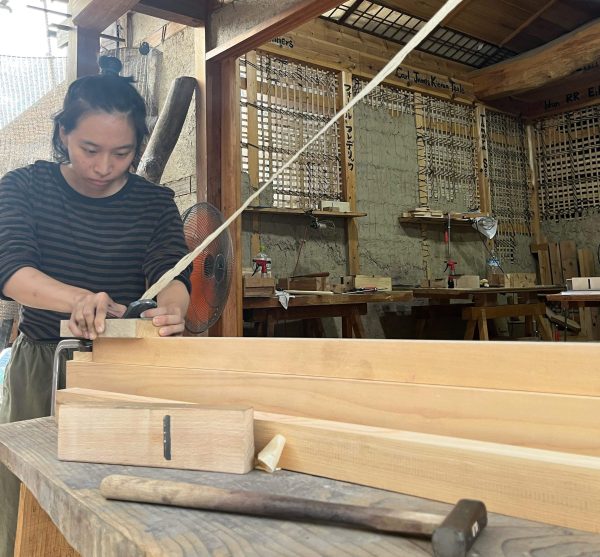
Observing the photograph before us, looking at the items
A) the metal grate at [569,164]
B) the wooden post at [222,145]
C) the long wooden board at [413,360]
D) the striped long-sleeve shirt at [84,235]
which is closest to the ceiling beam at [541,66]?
the metal grate at [569,164]

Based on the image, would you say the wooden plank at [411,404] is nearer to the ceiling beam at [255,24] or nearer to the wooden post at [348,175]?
the ceiling beam at [255,24]

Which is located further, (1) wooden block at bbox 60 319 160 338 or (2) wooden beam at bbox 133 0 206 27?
(2) wooden beam at bbox 133 0 206 27

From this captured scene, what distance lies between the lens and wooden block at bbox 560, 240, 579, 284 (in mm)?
8001

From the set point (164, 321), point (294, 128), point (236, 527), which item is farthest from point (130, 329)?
point (294, 128)

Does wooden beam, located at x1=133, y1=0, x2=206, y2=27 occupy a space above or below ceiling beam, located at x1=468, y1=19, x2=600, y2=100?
below

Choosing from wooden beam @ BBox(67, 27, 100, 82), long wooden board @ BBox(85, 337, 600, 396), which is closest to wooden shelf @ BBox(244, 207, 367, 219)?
wooden beam @ BBox(67, 27, 100, 82)

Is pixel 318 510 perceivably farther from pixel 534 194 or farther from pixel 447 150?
pixel 534 194

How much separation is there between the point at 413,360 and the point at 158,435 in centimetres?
45

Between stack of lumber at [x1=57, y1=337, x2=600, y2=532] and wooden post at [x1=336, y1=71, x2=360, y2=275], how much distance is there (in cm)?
509

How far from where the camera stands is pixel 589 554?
553 millimetres

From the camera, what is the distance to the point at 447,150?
7328 mm

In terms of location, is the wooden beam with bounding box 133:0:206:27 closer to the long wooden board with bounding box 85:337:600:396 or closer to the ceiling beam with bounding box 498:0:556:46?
the long wooden board with bounding box 85:337:600:396

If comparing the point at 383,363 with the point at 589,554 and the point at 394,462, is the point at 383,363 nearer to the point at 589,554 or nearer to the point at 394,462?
the point at 394,462

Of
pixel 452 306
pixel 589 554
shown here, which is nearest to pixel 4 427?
pixel 589 554
